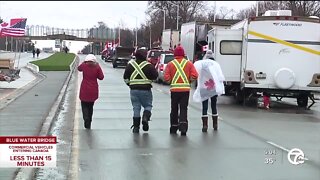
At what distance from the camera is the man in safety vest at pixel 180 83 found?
433 inches

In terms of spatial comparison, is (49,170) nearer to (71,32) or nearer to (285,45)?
(285,45)

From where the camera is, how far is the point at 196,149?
9.42m

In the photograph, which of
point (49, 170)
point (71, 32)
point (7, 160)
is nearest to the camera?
point (7, 160)

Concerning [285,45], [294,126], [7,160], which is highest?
[285,45]

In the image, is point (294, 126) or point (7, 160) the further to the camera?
point (294, 126)

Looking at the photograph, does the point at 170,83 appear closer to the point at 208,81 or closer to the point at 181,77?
the point at 181,77

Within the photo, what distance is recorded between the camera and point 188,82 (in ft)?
36.2

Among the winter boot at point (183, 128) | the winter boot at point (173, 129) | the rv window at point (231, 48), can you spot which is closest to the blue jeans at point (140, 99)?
the winter boot at point (173, 129)

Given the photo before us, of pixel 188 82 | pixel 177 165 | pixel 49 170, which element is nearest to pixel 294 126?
pixel 188 82

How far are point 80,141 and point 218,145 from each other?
2632 millimetres

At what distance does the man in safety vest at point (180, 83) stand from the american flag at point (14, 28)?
17661mm

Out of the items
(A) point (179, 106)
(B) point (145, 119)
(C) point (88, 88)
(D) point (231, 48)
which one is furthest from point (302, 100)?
(C) point (88, 88)

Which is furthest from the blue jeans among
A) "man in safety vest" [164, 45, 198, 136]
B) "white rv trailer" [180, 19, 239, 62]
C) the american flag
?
"white rv trailer" [180, 19, 239, 62]

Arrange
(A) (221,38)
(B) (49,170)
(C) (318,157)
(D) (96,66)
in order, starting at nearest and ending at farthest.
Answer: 1. (B) (49,170)
2. (C) (318,157)
3. (D) (96,66)
4. (A) (221,38)
